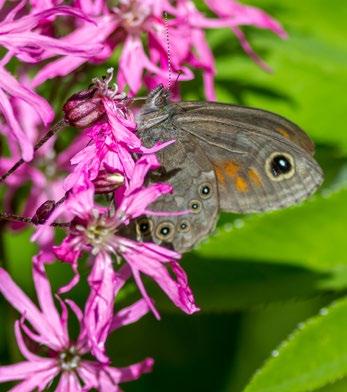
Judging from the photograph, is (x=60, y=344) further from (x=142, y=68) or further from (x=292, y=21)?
(x=292, y=21)

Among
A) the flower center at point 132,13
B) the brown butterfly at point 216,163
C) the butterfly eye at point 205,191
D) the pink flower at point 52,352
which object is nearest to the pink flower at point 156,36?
the flower center at point 132,13

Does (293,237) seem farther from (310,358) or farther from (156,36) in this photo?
(156,36)

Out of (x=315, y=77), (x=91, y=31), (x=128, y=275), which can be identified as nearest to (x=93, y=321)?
(x=128, y=275)

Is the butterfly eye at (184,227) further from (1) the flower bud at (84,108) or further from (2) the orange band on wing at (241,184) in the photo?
(1) the flower bud at (84,108)

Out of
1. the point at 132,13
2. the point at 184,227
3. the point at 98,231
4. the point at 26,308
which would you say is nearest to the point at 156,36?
the point at 132,13

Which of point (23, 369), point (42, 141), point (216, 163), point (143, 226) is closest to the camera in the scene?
point (42, 141)

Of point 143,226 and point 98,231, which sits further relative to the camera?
point 143,226
